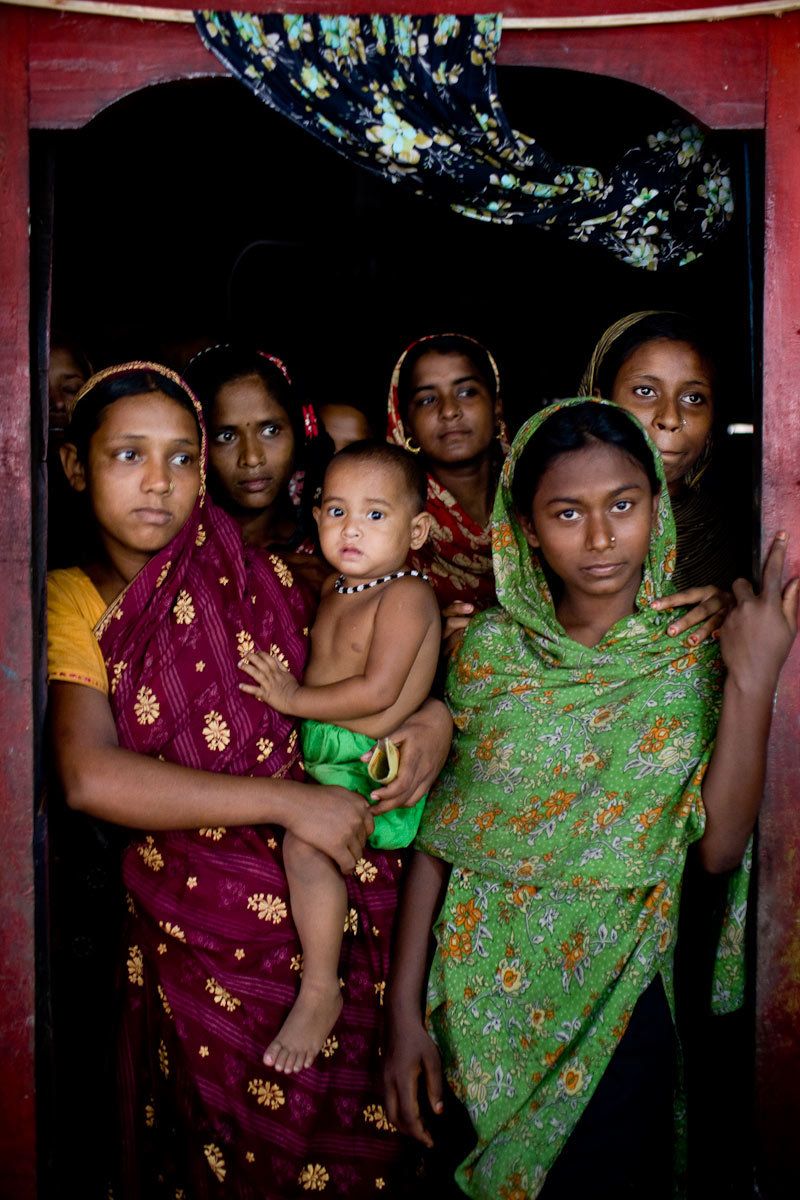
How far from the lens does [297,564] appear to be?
3.14m

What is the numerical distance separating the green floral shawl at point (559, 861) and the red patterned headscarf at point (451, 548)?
737 millimetres

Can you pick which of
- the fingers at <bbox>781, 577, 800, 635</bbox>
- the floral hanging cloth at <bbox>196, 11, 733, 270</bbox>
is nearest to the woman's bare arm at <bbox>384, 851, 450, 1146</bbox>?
the fingers at <bbox>781, 577, 800, 635</bbox>

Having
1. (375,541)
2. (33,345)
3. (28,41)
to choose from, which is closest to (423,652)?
(375,541)

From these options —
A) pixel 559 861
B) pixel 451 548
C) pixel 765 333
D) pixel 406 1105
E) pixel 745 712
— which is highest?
pixel 765 333

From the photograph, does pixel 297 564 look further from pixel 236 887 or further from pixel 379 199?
pixel 379 199

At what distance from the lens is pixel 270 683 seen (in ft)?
8.71

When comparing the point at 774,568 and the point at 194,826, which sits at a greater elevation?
the point at 774,568

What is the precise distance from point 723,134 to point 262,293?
301 centimetres

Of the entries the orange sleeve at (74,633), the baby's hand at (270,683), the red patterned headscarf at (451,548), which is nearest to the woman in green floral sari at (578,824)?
the baby's hand at (270,683)

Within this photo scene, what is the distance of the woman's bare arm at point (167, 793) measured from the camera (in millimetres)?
2448

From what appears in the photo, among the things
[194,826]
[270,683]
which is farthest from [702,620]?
[194,826]

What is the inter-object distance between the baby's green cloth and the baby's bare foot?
0.36 metres

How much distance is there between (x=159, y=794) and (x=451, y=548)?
1.45 meters

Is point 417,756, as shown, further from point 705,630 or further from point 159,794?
point 705,630
